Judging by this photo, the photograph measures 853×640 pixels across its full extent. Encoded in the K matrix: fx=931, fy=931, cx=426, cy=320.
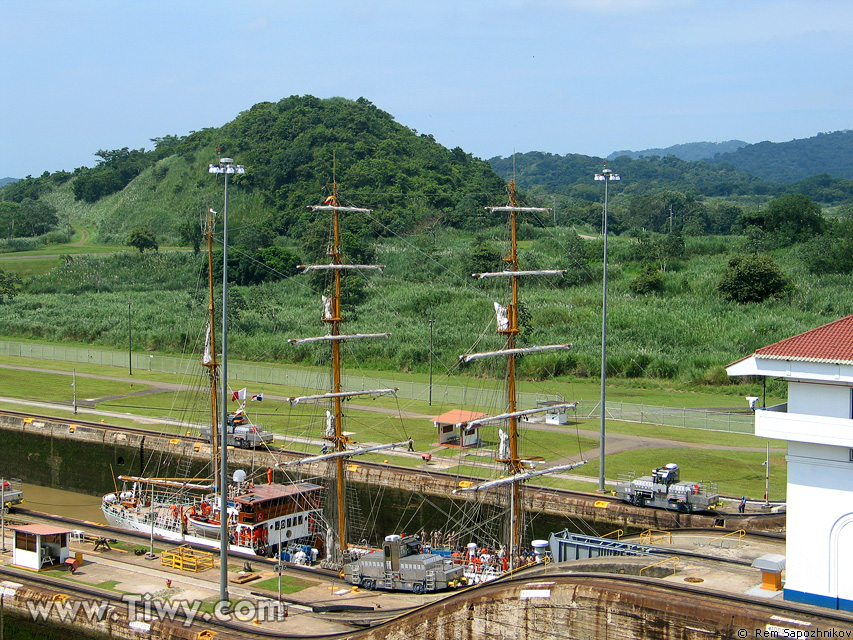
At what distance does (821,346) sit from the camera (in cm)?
2523

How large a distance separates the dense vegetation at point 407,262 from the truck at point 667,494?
15.8 meters

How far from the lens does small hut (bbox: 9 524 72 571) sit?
32719mm

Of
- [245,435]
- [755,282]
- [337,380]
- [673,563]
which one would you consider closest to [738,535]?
[673,563]

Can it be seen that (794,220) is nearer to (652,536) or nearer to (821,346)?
(652,536)

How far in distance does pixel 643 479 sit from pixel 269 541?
16.3 meters

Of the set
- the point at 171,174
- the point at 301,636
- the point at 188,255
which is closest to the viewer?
the point at 301,636

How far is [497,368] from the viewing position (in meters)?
72.4

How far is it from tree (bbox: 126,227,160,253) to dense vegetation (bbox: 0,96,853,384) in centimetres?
21

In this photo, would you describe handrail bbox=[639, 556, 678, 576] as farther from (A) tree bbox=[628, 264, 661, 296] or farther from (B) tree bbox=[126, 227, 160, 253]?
(B) tree bbox=[126, 227, 160, 253]

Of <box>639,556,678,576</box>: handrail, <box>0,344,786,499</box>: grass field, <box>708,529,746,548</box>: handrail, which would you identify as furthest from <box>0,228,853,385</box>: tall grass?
<box>639,556,678,576</box>: handrail

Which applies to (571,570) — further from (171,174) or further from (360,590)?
(171,174)

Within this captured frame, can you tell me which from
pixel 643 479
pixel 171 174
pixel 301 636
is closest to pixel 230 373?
pixel 643 479

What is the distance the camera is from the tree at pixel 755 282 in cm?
8831

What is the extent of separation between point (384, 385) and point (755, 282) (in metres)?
39.9
